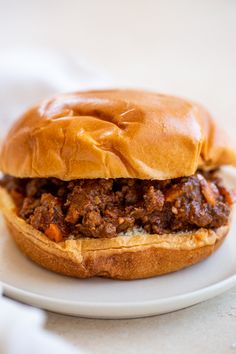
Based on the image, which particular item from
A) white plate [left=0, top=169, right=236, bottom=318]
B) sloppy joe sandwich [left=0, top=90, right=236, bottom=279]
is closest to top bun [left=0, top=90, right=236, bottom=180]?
sloppy joe sandwich [left=0, top=90, right=236, bottom=279]

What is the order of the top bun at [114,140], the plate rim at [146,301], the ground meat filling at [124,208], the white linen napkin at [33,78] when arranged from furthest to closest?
the white linen napkin at [33,78] < the ground meat filling at [124,208] < the top bun at [114,140] < the plate rim at [146,301]

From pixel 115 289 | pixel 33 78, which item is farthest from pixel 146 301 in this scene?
pixel 33 78

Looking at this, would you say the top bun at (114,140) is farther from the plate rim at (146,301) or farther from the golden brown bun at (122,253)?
the plate rim at (146,301)

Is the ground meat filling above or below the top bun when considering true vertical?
below

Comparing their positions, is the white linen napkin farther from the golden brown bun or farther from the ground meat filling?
the golden brown bun

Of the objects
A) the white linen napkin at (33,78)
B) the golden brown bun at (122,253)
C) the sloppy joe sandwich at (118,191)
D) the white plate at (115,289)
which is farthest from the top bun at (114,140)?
the white linen napkin at (33,78)

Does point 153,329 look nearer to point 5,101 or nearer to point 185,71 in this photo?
point 5,101
